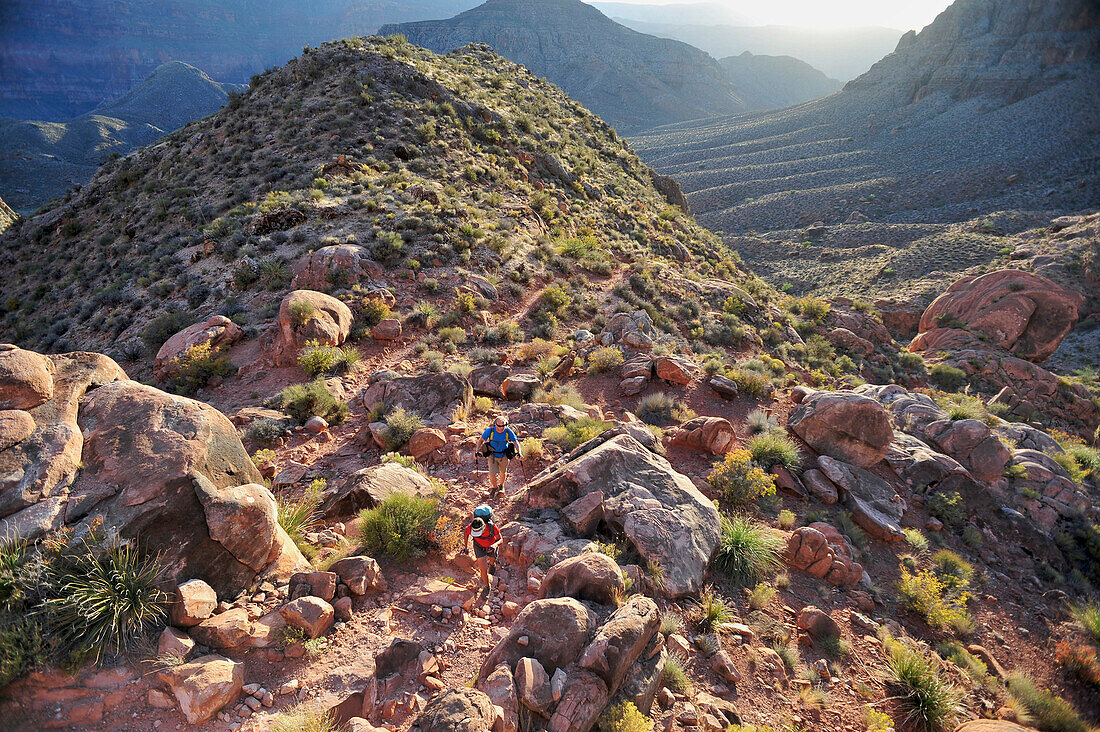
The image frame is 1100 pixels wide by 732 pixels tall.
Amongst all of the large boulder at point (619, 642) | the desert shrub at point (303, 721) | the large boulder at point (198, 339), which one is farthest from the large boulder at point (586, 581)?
the large boulder at point (198, 339)

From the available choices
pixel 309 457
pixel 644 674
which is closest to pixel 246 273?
pixel 309 457

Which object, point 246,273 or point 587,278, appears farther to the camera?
point 587,278

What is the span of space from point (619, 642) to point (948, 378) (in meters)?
26.4

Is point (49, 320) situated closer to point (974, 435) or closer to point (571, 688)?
point (571, 688)

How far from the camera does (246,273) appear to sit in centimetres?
1396

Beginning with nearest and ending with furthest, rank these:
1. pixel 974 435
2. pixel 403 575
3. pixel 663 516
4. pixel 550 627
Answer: pixel 550 627 < pixel 403 575 < pixel 663 516 < pixel 974 435

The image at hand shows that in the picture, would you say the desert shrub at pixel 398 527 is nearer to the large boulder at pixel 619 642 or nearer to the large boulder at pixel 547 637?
the large boulder at pixel 547 637

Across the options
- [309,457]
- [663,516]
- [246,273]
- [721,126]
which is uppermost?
[721,126]

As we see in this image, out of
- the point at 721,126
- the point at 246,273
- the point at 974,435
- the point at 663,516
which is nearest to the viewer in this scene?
the point at 663,516

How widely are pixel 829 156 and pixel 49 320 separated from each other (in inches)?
3497

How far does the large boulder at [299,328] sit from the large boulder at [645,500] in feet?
21.2

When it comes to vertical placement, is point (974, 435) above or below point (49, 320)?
above

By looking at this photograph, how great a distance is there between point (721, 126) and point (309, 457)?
417 ft

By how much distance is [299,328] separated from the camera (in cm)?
1069
